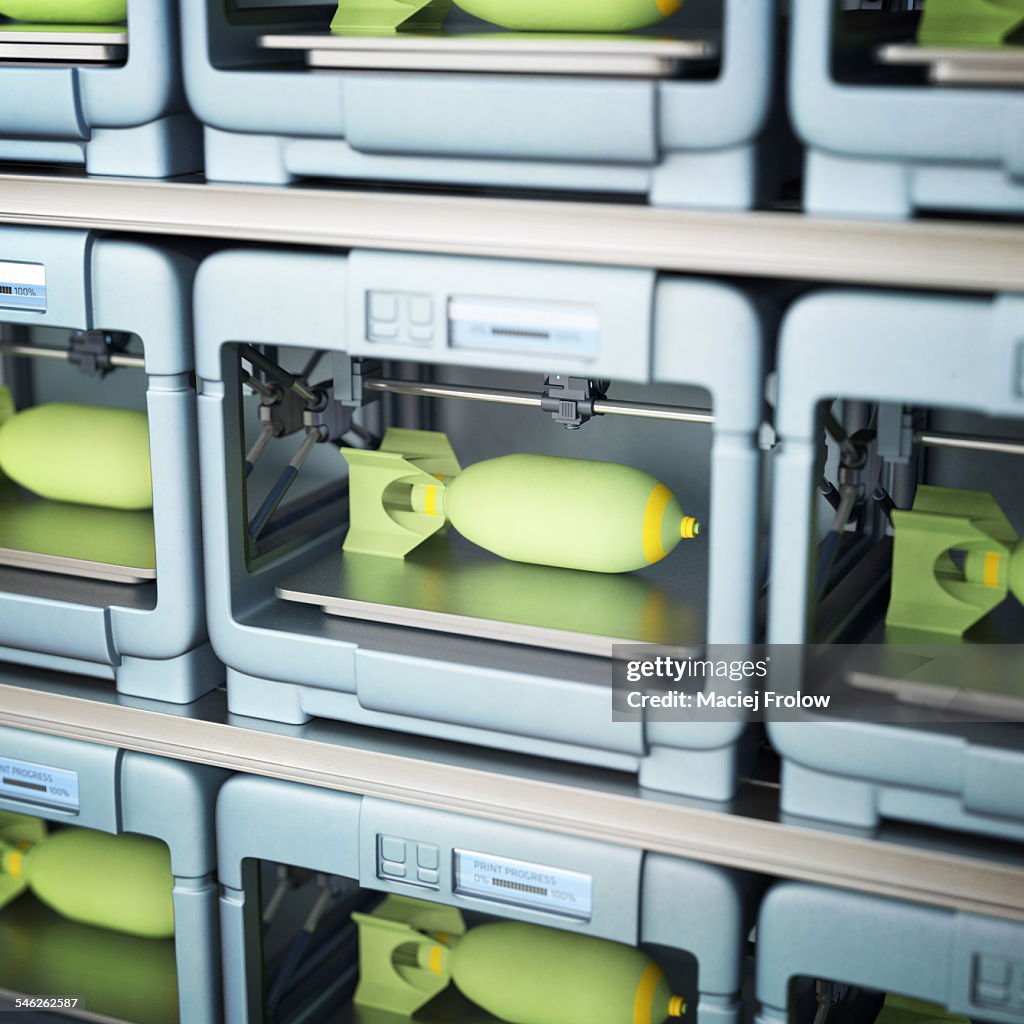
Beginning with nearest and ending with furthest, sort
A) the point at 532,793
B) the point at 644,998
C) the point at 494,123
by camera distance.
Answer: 1. the point at 494,123
2. the point at 532,793
3. the point at 644,998

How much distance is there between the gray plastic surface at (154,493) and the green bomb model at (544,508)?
0.61 feet

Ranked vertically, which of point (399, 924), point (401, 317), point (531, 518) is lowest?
point (399, 924)

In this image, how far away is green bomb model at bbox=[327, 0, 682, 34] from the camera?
1.06 meters

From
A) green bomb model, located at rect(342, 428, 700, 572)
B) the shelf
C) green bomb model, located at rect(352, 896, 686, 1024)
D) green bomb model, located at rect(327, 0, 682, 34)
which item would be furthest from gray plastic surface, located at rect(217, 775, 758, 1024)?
green bomb model, located at rect(327, 0, 682, 34)

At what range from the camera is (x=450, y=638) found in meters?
1.21

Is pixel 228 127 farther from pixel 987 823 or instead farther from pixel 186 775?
pixel 987 823

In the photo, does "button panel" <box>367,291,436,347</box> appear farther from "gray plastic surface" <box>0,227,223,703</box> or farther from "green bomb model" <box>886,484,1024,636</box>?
"green bomb model" <box>886,484,1024,636</box>

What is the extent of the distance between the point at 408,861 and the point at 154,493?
392 millimetres

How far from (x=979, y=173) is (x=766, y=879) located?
1.98ft

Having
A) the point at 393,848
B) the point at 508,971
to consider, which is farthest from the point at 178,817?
the point at 508,971

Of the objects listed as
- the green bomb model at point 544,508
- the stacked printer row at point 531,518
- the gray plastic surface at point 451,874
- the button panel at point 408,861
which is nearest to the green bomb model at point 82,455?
the stacked printer row at point 531,518

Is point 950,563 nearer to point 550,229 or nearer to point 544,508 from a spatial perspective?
point 544,508

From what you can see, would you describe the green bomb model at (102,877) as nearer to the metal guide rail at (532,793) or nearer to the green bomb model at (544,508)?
the metal guide rail at (532,793)

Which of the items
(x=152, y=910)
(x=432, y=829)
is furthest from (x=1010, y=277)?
(x=152, y=910)
